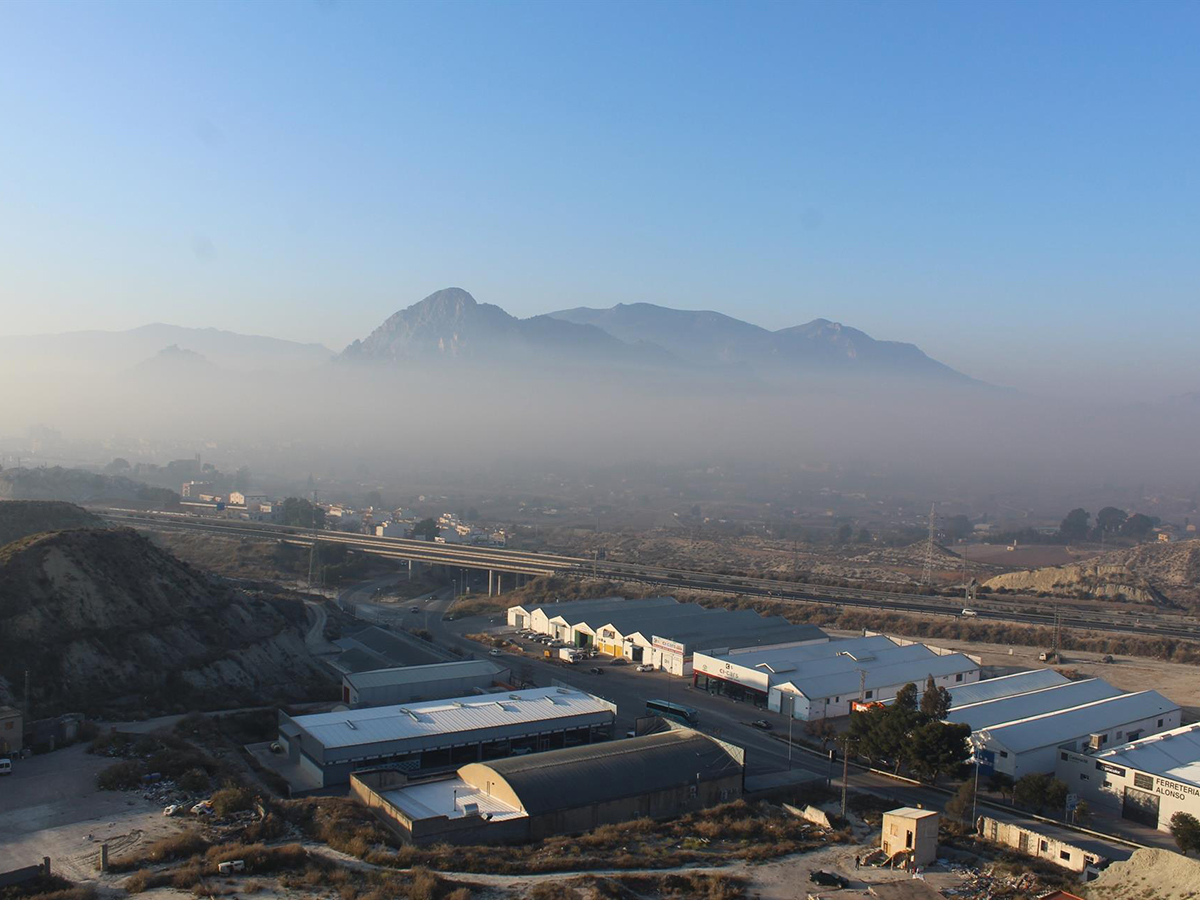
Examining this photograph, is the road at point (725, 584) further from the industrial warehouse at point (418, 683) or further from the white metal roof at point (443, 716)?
the white metal roof at point (443, 716)

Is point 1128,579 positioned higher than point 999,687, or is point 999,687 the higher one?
point 1128,579

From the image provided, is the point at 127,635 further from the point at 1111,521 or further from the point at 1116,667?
the point at 1111,521

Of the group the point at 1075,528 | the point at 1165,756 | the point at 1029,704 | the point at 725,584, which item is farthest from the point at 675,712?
the point at 1075,528

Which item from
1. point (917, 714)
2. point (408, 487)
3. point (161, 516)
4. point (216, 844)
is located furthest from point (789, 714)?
point (408, 487)

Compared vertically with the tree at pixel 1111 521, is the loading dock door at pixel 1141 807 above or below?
below

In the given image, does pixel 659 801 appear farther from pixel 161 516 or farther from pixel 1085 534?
pixel 1085 534

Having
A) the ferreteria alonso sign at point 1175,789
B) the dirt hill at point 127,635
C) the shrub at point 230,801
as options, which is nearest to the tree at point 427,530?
the dirt hill at point 127,635

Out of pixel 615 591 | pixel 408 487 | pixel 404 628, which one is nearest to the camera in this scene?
pixel 404 628
